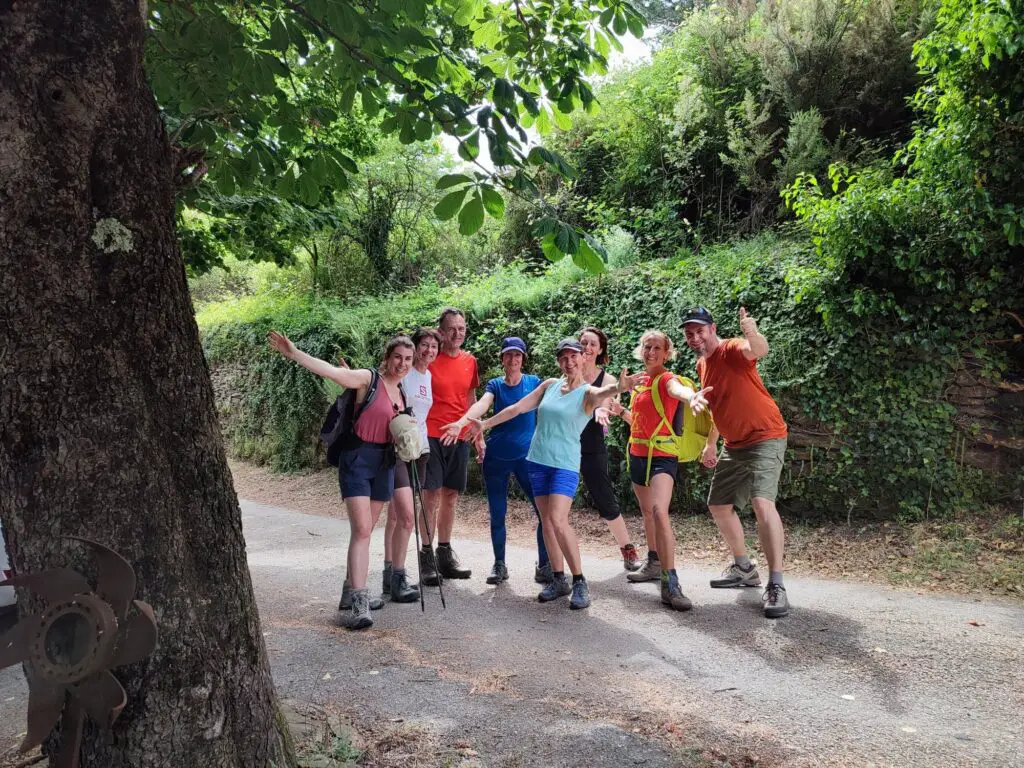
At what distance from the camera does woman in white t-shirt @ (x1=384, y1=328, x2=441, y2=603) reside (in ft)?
18.2

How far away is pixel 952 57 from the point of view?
21.8 ft

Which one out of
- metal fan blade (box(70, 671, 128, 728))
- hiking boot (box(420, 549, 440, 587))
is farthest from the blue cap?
metal fan blade (box(70, 671, 128, 728))

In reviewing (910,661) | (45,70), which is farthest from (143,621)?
(910,661)

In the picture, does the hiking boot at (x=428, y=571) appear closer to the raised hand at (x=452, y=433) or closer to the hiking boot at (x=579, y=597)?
the raised hand at (x=452, y=433)

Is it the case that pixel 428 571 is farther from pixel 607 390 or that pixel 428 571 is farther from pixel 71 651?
pixel 71 651

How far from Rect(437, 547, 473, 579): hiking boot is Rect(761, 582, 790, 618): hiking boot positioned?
258cm

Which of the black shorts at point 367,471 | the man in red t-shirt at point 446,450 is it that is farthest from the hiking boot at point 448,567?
the black shorts at point 367,471

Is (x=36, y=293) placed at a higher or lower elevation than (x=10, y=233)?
lower

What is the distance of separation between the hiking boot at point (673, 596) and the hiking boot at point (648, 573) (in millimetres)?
690

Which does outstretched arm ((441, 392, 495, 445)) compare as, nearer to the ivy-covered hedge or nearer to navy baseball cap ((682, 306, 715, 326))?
navy baseball cap ((682, 306, 715, 326))

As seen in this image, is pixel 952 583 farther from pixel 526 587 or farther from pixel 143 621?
pixel 143 621

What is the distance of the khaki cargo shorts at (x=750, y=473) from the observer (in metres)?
5.16

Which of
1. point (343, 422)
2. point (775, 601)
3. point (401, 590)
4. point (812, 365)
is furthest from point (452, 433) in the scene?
point (812, 365)

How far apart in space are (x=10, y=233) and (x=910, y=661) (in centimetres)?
481
